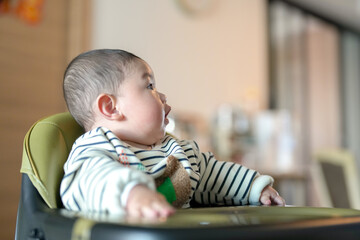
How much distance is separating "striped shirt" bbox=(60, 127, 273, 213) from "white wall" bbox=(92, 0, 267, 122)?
2642mm

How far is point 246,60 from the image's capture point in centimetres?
443

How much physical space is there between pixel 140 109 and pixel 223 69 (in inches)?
134

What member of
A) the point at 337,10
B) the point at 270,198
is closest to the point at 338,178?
the point at 270,198

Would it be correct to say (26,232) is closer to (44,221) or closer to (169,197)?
(44,221)

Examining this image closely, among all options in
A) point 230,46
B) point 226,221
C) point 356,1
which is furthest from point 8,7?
point 356,1

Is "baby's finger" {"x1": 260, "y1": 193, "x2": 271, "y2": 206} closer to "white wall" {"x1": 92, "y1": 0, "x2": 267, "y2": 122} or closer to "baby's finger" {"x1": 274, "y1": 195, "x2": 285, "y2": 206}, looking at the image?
"baby's finger" {"x1": 274, "y1": 195, "x2": 285, "y2": 206}

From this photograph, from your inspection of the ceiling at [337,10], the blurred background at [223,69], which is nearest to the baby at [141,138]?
the blurred background at [223,69]

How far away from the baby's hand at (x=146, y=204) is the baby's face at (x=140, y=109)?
30 centimetres

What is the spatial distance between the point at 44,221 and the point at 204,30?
12.0ft

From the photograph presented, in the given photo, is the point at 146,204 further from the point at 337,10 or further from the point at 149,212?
the point at 337,10

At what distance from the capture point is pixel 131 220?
0.54m

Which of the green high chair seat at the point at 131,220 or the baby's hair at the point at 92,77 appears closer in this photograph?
the green high chair seat at the point at 131,220

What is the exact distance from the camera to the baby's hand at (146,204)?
583 millimetres

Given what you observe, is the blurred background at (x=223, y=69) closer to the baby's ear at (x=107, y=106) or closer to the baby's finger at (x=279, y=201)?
the baby's finger at (x=279, y=201)
